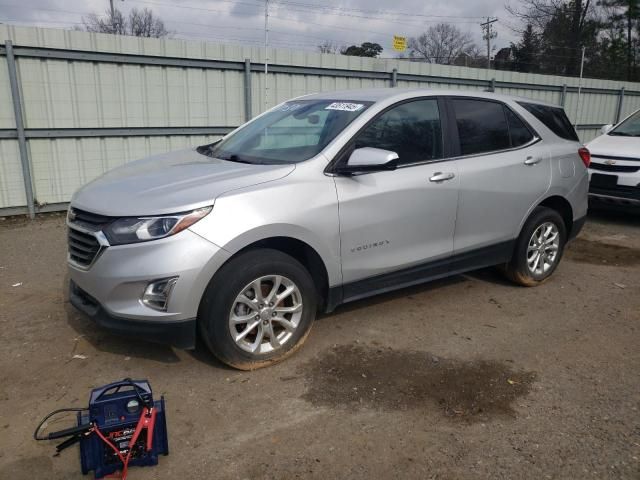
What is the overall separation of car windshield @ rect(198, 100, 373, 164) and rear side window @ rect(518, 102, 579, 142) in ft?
6.30

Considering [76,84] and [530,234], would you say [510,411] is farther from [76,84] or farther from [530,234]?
[76,84]

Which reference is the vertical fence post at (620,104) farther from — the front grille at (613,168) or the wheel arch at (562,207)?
the wheel arch at (562,207)

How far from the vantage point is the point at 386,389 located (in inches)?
133

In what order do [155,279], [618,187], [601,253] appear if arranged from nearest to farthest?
[155,279] → [601,253] → [618,187]

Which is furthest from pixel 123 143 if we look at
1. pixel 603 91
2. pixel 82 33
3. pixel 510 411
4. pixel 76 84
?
pixel 603 91

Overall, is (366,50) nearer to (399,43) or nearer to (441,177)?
(399,43)

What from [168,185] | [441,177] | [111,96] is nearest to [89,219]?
[168,185]

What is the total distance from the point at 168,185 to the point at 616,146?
713cm

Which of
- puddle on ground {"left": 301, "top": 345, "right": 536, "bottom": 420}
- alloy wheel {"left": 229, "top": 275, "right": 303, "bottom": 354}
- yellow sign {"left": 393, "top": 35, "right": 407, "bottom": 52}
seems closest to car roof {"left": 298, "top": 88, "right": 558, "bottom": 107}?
alloy wheel {"left": 229, "top": 275, "right": 303, "bottom": 354}

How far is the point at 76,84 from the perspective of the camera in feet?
25.5

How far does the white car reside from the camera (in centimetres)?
768

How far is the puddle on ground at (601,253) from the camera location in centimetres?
634

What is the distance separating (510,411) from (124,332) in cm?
227

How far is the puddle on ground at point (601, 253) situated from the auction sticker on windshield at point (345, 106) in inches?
145
